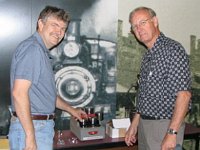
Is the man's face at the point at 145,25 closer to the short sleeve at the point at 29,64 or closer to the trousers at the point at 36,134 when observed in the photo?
the short sleeve at the point at 29,64

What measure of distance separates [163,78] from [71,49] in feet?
3.52

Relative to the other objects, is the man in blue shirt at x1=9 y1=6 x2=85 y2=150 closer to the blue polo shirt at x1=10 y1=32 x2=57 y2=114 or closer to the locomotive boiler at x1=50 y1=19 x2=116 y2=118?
the blue polo shirt at x1=10 y1=32 x2=57 y2=114

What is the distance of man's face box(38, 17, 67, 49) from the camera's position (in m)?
1.91

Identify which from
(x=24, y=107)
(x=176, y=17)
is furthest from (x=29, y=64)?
(x=176, y=17)

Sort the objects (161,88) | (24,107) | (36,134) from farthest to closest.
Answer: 1. (161,88)
2. (36,134)
3. (24,107)

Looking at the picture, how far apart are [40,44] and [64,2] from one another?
40.2 inches

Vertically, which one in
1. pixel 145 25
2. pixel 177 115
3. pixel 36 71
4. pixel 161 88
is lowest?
pixel 177 115

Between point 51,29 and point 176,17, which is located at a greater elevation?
point 176,17

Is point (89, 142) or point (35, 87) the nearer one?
point (35, 87)

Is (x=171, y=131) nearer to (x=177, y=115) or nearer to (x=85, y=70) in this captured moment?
(x=177, y=115)

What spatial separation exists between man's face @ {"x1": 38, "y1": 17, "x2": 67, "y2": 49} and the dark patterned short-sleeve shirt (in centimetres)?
67

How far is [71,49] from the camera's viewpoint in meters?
2.86

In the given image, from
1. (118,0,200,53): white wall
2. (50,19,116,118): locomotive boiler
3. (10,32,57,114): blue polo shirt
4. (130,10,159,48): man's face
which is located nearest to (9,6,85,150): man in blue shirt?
(10,32,57,114): blue polo shirt

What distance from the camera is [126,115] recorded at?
310cm
